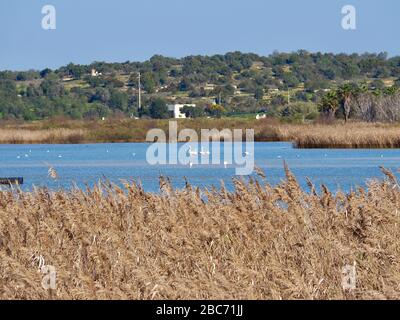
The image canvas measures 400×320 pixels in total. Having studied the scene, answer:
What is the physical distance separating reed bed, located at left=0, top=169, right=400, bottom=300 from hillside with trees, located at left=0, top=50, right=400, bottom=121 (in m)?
76.8

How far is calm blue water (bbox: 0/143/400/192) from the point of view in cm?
3130

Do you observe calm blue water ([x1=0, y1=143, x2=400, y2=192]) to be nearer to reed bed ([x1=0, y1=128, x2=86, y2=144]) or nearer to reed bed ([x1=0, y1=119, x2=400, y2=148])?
reed bed ([x1=0, y1=119, x2=400, y2=148])

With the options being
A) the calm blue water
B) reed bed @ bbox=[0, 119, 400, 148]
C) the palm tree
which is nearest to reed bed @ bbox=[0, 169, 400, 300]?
the calm blue water

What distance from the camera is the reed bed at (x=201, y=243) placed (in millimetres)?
9078

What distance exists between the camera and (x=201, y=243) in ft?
35.1

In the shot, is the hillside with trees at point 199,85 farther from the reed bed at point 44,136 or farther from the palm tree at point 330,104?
the reed bed at point 44,136

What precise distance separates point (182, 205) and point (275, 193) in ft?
3.22

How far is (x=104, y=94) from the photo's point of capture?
132m

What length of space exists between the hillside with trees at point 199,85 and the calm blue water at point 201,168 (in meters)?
40.5

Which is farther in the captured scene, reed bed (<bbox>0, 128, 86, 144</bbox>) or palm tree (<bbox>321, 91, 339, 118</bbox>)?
palm tree (<bbox>321, 91, 339, 118</bbox>)

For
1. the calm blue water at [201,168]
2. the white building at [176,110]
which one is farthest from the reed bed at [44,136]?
the white building at [176,110]

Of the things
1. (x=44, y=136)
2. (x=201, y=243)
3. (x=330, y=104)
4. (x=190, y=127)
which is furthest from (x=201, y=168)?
(x=330, y=104)

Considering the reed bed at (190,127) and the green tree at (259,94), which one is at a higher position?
the reed bed at (190,127)
